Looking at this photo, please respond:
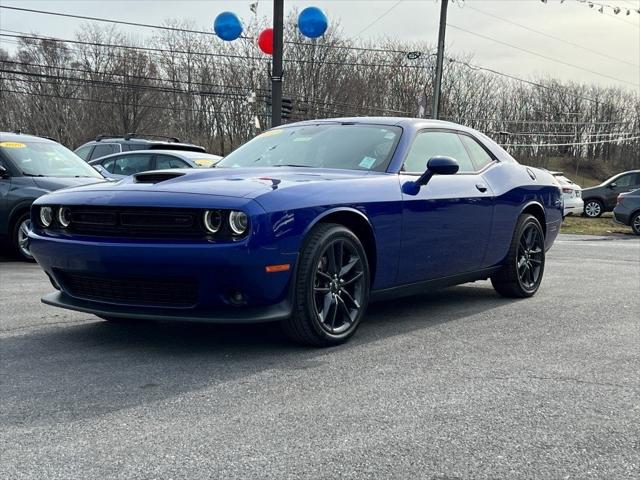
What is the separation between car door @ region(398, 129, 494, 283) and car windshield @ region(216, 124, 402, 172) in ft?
0.67

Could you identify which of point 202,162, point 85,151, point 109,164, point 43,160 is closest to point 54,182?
point 43,160

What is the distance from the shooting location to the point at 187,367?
3998 millimetres

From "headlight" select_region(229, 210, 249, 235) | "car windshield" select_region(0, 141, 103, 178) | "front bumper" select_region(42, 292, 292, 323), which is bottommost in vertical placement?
"front bumper" select_region(42, 292, 292, 323)

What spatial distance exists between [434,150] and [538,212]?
5.24 ft

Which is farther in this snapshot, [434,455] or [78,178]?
[78,178]

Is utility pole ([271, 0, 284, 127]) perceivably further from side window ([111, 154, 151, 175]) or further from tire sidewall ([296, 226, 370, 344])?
tire sidewall ([296, 226, 370, 344])

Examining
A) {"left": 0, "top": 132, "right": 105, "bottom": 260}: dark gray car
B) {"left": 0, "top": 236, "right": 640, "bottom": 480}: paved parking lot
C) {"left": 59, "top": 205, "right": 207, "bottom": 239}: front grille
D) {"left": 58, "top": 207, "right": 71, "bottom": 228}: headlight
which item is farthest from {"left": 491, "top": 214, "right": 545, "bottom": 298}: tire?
{"left": 0, "top": 132, "right": 105, "bottom": 260}: dark gray car

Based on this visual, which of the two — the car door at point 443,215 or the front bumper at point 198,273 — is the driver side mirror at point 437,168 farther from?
the front bumper at point 198,273

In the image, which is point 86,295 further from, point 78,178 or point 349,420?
point 78,178

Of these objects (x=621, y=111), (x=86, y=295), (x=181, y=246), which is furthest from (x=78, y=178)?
(x=621, y=111)

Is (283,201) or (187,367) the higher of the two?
(283,201)

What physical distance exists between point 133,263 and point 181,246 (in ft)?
0.97

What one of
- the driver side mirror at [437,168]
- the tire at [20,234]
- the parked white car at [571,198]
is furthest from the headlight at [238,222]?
the parked white car at [571,198]

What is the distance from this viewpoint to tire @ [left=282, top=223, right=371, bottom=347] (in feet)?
14.0
